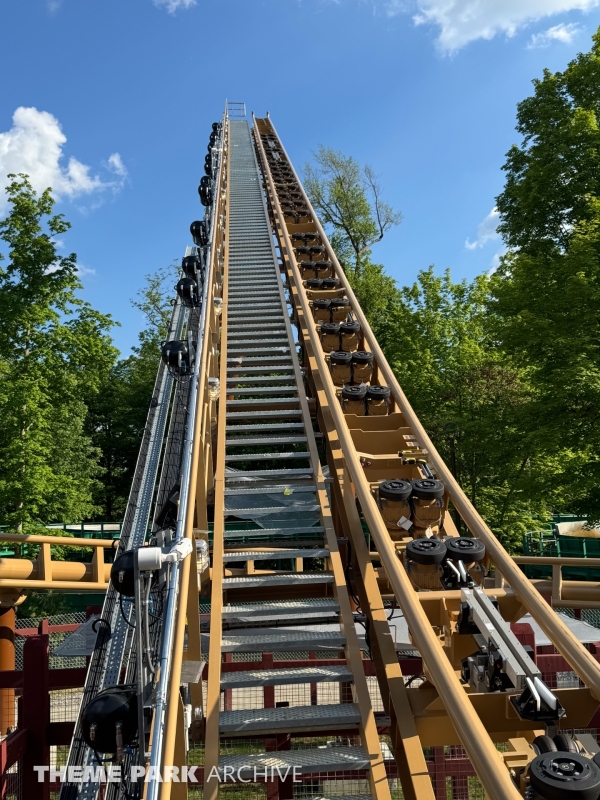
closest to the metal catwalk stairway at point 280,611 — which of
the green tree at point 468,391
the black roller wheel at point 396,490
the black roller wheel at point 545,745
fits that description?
the black roller wheel at point 396,490

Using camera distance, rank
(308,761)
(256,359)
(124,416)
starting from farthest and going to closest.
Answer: (124,416)
(256,359)
(308,761)

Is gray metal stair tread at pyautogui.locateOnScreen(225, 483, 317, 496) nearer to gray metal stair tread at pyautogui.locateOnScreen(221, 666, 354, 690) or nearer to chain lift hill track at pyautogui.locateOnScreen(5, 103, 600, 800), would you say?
chain lift hill track at pyautogui.locateOnScreen(5, 103, 600, 800)

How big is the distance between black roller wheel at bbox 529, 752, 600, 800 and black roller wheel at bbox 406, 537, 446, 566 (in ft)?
5.52

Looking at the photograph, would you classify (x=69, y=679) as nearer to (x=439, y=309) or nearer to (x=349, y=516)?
(x=349, y=516)

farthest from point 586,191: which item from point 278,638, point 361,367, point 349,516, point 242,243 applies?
point 278,638

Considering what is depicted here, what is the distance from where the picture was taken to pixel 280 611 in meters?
5.16

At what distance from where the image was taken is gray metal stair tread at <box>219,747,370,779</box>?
3.78m

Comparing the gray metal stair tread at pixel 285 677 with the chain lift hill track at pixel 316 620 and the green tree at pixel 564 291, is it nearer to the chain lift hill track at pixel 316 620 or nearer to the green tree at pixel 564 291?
the chain lift hill track at pixel 316 620

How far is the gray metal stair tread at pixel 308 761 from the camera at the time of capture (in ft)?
12.4

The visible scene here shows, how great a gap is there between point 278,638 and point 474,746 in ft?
8.45

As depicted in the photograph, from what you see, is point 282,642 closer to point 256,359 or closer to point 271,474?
point 271,474

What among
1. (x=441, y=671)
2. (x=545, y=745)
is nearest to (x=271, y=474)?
(x=441, y=671)

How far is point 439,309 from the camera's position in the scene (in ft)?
70.2

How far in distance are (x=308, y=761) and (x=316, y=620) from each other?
1404mm
